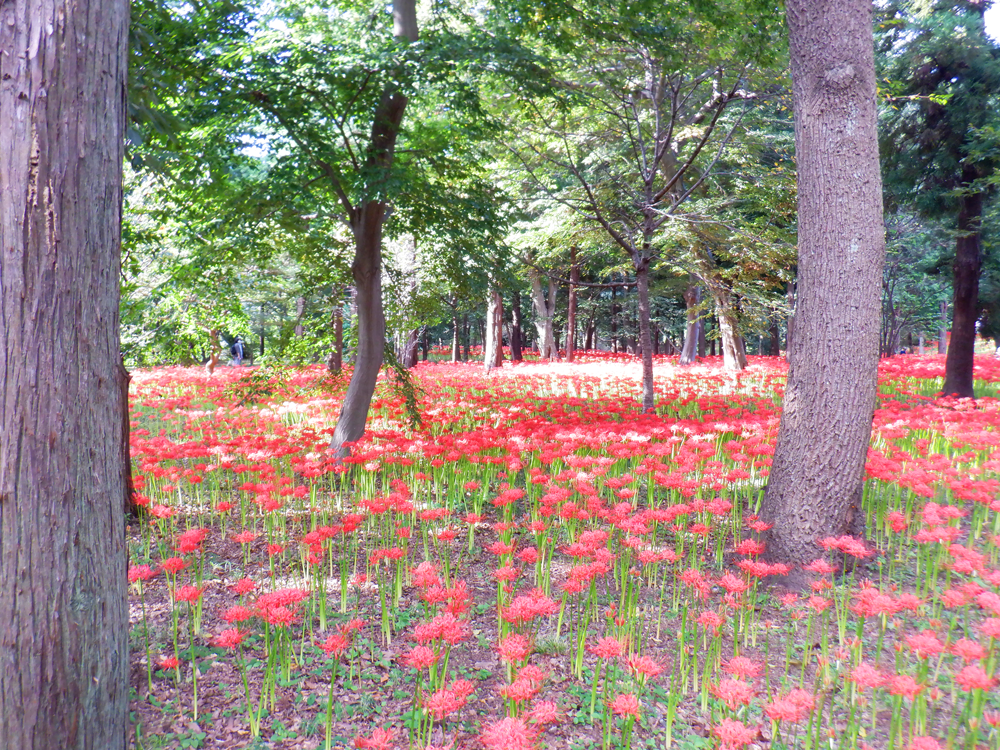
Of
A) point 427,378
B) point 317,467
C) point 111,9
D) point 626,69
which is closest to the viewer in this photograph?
point 111,9

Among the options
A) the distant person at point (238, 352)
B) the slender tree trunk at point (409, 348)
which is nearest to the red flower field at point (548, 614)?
the slender tree trunk at point (409, 348)

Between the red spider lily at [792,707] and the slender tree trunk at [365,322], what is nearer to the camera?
the red spider lily at [792,707]

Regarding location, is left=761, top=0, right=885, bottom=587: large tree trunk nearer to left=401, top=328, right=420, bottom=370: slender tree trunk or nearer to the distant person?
left=401, top=328, right=420, bottom=370: slender tree trunk

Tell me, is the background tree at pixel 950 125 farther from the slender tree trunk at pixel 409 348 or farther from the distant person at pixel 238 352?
the distant person at pixel 238 352

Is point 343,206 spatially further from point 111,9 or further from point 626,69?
point 626,69

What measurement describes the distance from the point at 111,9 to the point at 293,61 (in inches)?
Answer: 136

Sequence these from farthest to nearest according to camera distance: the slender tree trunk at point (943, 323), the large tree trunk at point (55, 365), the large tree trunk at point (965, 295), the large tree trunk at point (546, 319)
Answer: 1. the slender tree trunk at point (943, 323)
2. the large tree trunk at point (546, 319)
3. the large tree trunk at point (965, 295)
4. the large tree trunk at point (55, 365)

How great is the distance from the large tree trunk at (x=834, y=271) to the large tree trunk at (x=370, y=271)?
3953 mm

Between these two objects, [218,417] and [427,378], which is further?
[427,378]

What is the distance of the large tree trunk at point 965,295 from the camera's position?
10750 mm

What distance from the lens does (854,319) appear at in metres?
3.89

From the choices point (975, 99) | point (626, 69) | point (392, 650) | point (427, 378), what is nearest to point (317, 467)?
point (392, 650)

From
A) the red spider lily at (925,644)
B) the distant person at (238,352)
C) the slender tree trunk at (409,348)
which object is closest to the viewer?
the red spider lily at (925,644)

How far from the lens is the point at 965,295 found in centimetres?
1110
